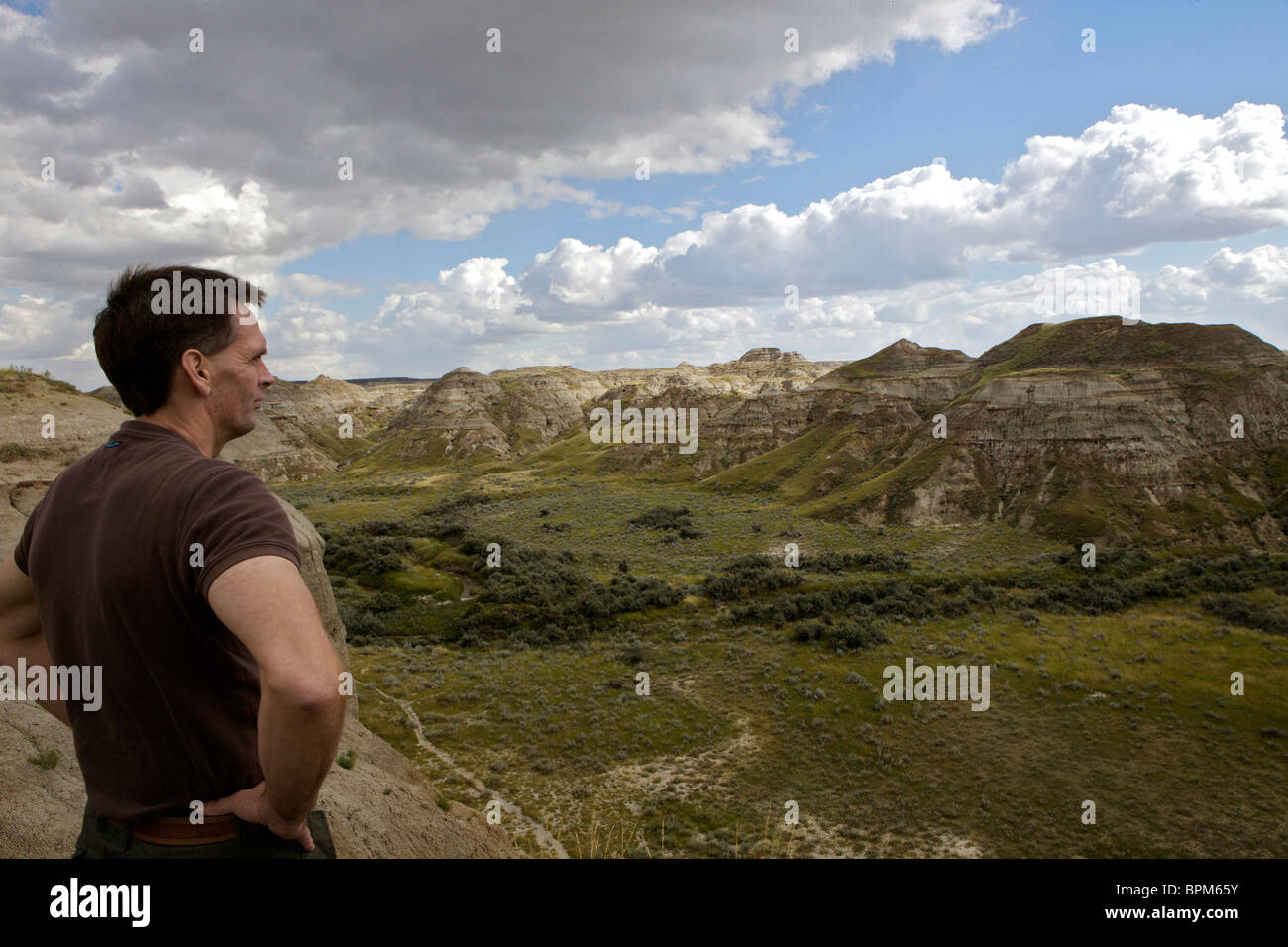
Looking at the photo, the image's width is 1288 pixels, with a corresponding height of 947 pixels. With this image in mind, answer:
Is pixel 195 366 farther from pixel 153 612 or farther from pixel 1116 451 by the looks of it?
pixel 1116 451

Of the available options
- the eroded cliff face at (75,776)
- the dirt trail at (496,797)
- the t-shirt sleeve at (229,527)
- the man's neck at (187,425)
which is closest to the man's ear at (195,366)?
the man's neck at (187,425)

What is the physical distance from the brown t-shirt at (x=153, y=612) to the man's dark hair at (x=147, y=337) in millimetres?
203

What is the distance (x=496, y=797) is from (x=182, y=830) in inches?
779

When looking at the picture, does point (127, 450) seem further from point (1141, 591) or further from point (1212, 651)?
point (1141, 591)

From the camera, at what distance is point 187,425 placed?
2557 mm

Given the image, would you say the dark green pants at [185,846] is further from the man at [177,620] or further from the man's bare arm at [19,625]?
the man's bare arm at [19,625]

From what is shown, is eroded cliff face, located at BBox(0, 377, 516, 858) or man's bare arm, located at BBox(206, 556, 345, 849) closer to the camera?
man's bare arm, located at BBox(206, 556, 345, 849)

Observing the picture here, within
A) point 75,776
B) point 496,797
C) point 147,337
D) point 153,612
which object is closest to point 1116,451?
point 496,797

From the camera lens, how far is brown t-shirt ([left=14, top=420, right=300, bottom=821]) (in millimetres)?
2092

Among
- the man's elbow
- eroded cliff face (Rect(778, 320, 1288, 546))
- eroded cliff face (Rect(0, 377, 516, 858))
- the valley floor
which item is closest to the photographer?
the man's elbow

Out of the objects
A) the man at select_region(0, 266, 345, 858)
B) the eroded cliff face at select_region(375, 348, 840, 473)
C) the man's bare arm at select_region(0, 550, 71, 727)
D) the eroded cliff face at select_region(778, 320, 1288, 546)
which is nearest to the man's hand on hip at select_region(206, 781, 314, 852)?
the man at select_region(0, 266, 345, 858)

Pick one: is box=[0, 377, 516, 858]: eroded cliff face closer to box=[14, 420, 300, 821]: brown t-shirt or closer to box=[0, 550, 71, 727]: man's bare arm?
box=[0, 550, 71, 727]: man's bare arm
